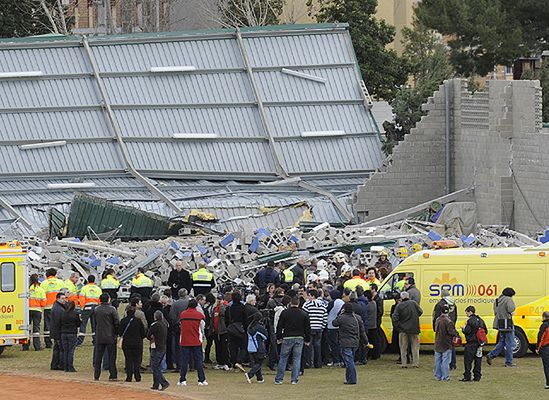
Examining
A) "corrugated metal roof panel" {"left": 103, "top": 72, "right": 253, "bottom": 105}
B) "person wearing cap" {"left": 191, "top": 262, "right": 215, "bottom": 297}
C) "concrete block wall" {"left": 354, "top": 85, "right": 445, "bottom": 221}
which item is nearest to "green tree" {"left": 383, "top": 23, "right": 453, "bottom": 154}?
"concrete block wall" {"left": 354, "top": 85, "right": 445, "bottom": 221}

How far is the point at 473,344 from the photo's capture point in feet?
94.7

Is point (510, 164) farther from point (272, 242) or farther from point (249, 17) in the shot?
point (249, 17)

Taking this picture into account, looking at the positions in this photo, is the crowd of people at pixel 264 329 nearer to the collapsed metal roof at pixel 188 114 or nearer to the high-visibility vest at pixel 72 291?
the high-visibility vest at pixel 72 291

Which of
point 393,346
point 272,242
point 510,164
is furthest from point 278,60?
point 393,346

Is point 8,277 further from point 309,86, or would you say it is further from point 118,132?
point 309,86

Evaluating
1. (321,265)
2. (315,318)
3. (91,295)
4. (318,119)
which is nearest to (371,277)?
(315,318)

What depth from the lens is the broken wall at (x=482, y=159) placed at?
4603 cm

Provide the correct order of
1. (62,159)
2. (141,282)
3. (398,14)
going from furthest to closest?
(398,14), (62,159), (141,282)

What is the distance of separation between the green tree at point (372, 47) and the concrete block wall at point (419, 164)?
1981cm

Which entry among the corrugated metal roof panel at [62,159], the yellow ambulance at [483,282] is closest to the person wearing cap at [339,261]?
the yellow ambulance at [483,282]

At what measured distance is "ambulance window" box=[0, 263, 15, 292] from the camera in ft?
107

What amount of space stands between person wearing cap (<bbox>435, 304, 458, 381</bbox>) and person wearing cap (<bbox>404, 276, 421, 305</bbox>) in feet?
6.39

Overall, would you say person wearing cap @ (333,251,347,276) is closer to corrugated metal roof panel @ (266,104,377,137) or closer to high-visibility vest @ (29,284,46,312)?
high-visibility vest @ (29,284,46,312)

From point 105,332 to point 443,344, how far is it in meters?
6.18
